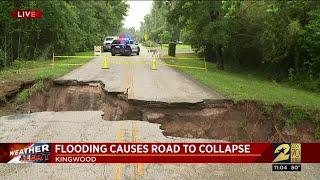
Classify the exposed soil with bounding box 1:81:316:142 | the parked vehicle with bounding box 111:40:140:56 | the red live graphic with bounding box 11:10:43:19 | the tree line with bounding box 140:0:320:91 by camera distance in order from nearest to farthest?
the exposed soil with bounding box 1:81:316:142 → the tree line with bounding box 140:0:320:91 → the red live graphic with bounding box 11:10:43:19 → the parked vehicle with bounding box 111:40:140:56

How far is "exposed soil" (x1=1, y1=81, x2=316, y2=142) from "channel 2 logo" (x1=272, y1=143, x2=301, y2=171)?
627cm

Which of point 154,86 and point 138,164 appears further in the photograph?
point 154,86

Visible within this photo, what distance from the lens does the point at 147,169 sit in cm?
864

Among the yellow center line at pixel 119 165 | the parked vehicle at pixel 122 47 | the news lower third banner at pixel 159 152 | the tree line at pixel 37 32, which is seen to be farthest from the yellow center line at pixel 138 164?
the parked vehicle at pixel 122 47

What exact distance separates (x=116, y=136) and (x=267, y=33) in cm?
1738

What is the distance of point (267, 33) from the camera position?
2606 centimetres

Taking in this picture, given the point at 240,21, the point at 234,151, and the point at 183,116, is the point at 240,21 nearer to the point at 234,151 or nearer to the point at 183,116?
the point at 183,116

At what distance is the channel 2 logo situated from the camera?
633 cm

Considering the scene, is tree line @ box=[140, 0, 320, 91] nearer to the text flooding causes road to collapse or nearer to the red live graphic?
the red live graphic

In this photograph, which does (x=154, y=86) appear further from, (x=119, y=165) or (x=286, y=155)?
(x=286, y=155)

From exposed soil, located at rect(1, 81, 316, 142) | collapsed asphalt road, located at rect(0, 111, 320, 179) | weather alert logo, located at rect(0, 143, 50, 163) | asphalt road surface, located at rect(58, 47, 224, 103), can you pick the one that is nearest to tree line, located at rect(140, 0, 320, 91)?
asphalt road surface, located at rect(58, 47, 224, 103)

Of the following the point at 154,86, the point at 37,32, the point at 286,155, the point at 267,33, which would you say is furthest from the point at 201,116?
the point at 37,32

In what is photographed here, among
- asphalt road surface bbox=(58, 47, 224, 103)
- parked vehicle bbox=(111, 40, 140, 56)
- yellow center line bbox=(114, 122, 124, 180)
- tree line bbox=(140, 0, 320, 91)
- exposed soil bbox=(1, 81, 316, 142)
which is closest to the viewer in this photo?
yellow center line bbox=(114, 122, 124, 180)

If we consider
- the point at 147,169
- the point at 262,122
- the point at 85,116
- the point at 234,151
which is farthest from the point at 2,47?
the point at 234,151
